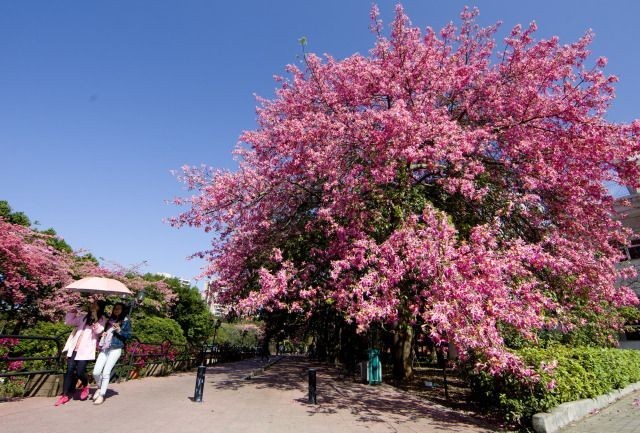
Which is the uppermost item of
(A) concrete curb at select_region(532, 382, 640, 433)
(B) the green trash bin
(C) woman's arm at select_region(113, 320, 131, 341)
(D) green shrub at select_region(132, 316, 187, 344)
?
(D) green shrub at select_region(132, 316, 187, 344)

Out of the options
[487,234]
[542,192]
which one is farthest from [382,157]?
[542,192]

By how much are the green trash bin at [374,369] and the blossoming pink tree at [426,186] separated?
4.83 meters

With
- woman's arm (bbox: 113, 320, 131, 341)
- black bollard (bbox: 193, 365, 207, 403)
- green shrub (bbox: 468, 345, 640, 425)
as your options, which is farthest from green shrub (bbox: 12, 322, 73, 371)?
green shrub (bbox: 468, 345, 640, 425)

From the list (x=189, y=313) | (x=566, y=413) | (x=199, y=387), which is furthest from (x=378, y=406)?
(x=189, y=313)

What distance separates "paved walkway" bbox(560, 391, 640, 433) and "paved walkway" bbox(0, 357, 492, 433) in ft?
5.79

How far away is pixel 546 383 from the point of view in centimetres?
682

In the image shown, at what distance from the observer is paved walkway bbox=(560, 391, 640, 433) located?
6.78m

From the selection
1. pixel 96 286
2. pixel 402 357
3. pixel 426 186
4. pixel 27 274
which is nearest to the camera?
pixel 96 286

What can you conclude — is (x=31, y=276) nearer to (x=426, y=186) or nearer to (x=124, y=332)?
(x=124, y=332)

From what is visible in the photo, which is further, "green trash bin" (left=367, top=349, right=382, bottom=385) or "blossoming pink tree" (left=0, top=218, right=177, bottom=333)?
"blossoming pink tree" (left=0, top=218, right=177, bottom=333)

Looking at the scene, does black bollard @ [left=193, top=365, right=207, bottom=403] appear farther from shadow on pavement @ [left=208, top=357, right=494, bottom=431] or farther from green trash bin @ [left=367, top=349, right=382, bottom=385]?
green trash bin @ [left=367, top=349, right=382, bottom=385]

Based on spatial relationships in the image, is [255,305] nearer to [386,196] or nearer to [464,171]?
[386,196]

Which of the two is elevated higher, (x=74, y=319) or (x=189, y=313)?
(x=189, y=313)

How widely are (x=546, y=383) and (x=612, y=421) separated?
2.15 metres
